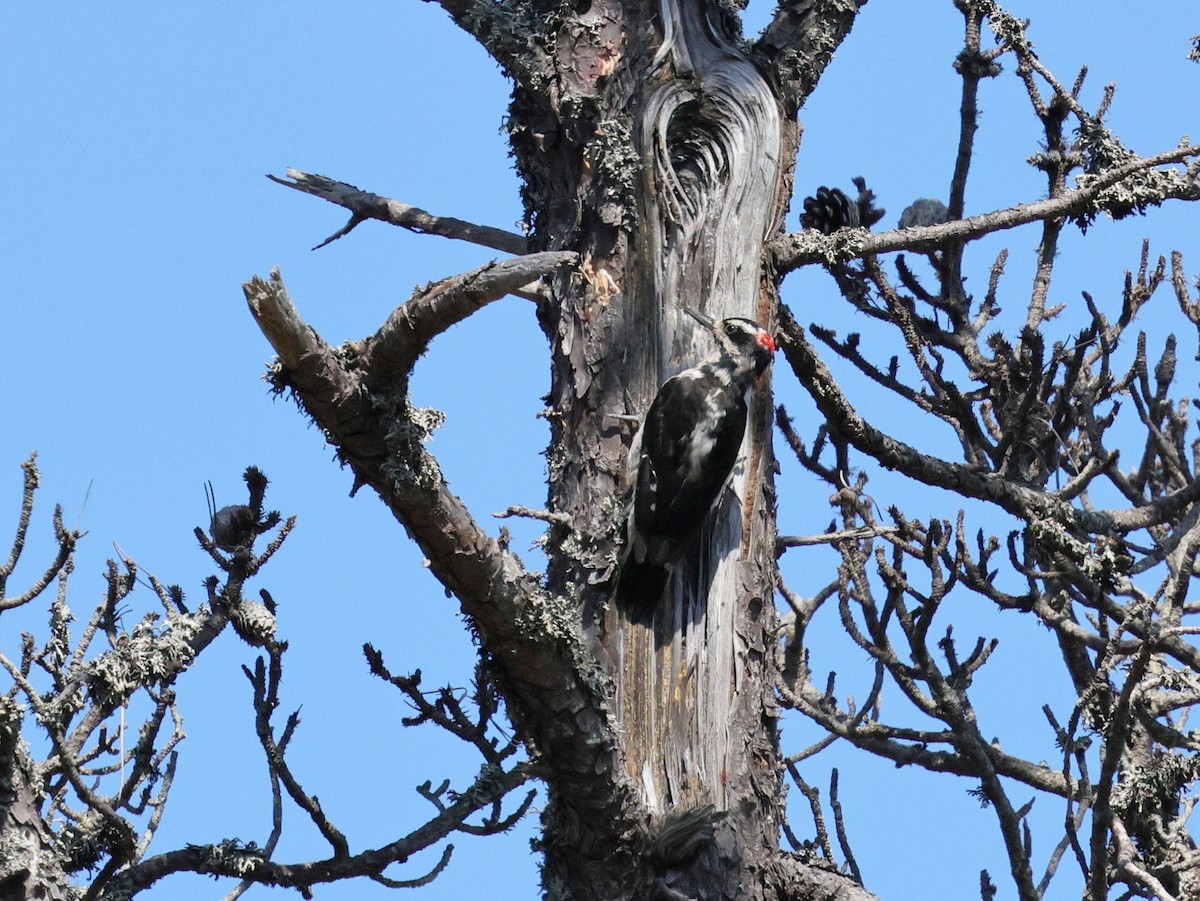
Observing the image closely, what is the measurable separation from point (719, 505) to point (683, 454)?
0.29 metres

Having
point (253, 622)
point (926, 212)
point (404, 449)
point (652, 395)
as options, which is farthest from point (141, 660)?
point (926, 212)

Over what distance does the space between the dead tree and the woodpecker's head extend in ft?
0.29

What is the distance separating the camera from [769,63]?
15.2 feet

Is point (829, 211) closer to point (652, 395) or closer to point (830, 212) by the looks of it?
point (830, 212)

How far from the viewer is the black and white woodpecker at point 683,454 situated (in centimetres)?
381

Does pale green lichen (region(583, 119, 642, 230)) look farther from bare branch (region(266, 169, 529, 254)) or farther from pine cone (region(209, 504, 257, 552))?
pine cone (region(209, 504, 257, 552))

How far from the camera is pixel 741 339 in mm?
4188

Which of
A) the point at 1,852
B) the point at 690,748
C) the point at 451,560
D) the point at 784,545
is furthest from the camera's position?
the point at 784,545

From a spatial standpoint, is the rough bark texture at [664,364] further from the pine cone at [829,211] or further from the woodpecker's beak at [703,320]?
the pine cone at [829,211]

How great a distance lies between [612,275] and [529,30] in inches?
35.4

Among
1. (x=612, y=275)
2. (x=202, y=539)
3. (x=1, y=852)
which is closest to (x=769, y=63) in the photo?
(x=612, y=275)

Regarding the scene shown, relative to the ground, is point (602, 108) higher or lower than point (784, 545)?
higher

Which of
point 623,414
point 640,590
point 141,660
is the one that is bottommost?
point 141,660

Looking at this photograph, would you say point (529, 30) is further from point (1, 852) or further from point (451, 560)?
point (1, 852)
